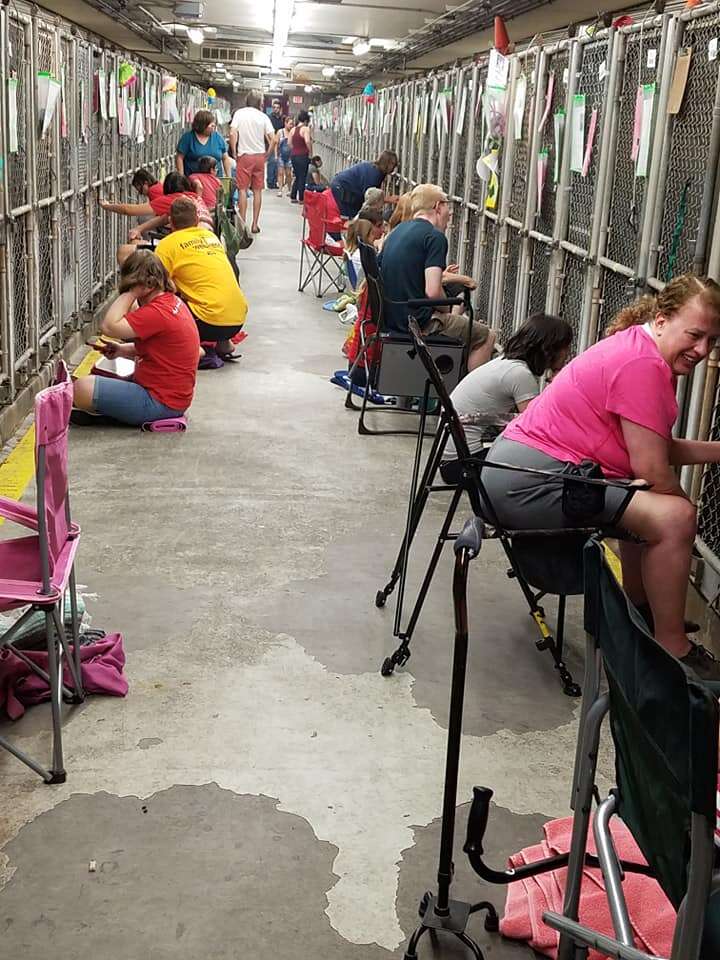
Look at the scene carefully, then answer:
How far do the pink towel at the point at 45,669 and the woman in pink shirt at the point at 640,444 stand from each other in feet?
4.16

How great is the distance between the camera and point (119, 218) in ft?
33.8

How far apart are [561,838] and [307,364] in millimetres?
5795

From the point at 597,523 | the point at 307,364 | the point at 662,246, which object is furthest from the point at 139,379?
the point at 597,523

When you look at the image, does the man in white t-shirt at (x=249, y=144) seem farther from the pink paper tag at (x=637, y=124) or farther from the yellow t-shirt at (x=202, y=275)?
the pink paper tag at (x=637, y=124)

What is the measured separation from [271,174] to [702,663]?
2561cm

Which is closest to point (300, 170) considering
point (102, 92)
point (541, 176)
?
point (102, 92)

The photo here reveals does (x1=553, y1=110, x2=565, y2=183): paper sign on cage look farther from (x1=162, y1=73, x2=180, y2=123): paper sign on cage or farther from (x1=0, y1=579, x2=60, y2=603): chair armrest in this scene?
(x1=162, y1=73, x2=180, y2=123): paper sign on cage

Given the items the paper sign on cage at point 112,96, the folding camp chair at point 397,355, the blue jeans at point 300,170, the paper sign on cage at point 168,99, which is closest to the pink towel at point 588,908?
the folding camp chair at point 397,355

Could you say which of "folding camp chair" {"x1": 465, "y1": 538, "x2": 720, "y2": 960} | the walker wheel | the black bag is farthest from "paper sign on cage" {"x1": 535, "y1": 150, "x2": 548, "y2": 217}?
"folding camp chair" {"x1": 465, "y1": 538, "x2": 720, "y2": 960}

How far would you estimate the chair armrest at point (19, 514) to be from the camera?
9.98 ft

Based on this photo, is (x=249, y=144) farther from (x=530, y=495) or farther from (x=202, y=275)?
(x=530, y=495)

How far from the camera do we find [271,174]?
27.3 metres

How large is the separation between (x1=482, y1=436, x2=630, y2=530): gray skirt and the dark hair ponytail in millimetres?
719

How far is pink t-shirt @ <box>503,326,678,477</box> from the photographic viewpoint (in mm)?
3029
